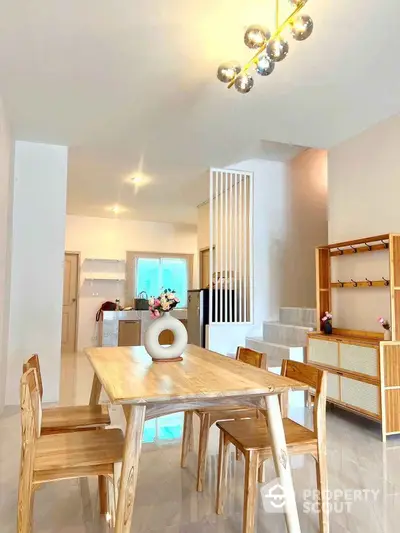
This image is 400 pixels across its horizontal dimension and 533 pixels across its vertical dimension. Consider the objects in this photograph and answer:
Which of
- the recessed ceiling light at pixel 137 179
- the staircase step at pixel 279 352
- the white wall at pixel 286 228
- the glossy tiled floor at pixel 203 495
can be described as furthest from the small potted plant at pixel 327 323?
the recessed ceiling light at pixel 137 179

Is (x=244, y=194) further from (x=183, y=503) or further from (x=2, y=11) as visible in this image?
(x=183, y=503)

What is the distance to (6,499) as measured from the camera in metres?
2.17

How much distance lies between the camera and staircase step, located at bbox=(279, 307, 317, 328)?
4766 millimetres

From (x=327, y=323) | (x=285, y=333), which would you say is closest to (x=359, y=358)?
(x=327, y=323)

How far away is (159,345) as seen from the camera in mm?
2309

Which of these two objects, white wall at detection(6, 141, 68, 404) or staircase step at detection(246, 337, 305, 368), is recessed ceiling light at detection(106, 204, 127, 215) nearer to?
white wall at detection(6, 141, 68, 404)

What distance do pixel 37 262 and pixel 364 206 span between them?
3.48 meters

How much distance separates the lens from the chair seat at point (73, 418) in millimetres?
2150

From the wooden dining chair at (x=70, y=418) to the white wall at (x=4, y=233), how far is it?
62.2 inches

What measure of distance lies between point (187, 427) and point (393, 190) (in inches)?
110

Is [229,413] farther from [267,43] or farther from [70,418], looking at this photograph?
[267,43]

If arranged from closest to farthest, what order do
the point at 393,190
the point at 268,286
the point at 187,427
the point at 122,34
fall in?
the point at 122,34
the point at 187,427
the point at 393,190
the point at 268,286

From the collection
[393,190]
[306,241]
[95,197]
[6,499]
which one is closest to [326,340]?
[393,190]

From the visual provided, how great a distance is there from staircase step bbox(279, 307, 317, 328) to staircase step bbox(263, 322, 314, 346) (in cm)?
17
